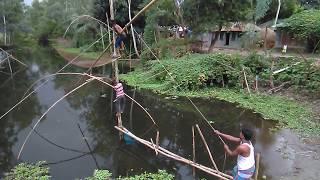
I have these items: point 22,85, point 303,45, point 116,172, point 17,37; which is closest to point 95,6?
point 22,85

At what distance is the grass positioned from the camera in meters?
11.6

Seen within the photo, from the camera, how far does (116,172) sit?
8617 mm

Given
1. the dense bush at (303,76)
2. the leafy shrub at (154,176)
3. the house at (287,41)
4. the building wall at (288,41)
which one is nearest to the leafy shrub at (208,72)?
the dense bush at (303,76)

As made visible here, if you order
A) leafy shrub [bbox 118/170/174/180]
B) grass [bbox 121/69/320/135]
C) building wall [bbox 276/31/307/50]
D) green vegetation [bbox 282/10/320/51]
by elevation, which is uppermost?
green vegetation [bbox 282/10/320/51]

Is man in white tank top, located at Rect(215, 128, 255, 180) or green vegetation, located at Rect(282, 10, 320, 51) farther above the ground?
green vegetation, located at Rect(282, 10, 320, 51)

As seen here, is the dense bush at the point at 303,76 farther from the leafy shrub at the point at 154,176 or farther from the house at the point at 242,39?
the house at the point at 242,39

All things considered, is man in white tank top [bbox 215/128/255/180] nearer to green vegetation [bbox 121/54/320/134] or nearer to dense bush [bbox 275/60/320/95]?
green vegetation [bbox 121/54/320/134]

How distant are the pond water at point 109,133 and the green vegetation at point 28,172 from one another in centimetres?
24

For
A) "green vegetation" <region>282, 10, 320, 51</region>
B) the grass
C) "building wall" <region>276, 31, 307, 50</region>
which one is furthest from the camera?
"building wall" <region>276, 31, 307, 50</region>

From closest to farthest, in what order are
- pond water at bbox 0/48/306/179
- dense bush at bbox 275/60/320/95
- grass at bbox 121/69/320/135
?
pond water at bbox 0/48/306/179 → grass at bbox 121/69/320/135 → dense bush at bbox 275/60/320/95

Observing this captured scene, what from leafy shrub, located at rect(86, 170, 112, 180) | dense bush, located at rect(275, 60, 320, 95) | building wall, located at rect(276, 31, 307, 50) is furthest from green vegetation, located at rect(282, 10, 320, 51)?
leafy shrub, located at rect(86, 170, 112, 180)

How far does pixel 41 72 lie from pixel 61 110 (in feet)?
40.3

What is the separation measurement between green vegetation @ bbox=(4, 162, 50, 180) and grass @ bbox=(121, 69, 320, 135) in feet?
23.7

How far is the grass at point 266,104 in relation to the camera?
11.6 m
